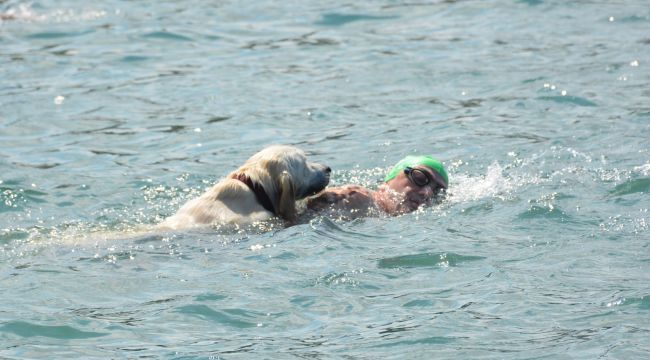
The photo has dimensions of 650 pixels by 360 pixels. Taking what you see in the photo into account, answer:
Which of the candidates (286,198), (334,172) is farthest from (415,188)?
(334,172)

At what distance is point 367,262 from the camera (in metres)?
7.54

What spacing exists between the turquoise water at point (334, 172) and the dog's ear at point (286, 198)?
10.8 inches

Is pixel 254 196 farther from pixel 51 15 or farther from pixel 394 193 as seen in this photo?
pixel 51 15

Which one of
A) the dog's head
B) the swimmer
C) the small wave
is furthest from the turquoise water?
the dog's head

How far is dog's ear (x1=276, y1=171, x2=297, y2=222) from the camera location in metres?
8.48

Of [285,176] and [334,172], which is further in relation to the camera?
[334,172]

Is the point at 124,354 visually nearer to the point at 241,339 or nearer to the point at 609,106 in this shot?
the point at 241,339

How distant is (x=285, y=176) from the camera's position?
27.8ft

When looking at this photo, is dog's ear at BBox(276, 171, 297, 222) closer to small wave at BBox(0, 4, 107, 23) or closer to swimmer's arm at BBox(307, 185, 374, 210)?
swimmer's arm at BBox(307, 185, 374, 210)

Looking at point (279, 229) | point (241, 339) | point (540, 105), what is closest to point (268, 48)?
point (540, 105)

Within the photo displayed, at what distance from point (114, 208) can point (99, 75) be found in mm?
4821

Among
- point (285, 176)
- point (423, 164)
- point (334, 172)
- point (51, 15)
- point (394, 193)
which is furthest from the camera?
point (51, 15)

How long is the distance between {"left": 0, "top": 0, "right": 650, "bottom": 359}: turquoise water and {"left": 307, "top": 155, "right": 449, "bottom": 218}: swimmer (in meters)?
0.18

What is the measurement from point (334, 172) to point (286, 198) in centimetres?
192
